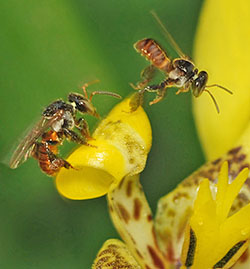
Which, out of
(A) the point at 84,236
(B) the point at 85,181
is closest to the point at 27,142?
(B) the point at 85,181

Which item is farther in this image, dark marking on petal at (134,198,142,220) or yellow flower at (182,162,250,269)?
dark marking on petal at (134,198,142,220)

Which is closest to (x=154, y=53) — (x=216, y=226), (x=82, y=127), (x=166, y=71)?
(x=166, y=71)

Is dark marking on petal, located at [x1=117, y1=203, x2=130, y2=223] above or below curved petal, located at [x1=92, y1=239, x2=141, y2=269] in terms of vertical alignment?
above

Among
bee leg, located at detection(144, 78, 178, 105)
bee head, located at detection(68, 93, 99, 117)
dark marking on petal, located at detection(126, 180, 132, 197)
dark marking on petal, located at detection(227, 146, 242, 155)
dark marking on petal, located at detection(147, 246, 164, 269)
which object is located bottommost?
dark marking on petal, located at detection(147, 246, 164, 269)

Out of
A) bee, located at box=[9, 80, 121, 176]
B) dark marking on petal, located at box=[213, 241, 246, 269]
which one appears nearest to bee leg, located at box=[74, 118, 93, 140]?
bee, located at box=[9, 80, 121, 176]

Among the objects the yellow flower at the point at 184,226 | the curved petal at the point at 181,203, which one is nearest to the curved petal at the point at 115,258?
the yellow flower at the point at 184,226

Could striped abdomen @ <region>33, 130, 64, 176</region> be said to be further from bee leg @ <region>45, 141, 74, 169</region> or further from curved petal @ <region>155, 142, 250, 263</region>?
curved petal @ <region>155, 142, 250, 263</region>

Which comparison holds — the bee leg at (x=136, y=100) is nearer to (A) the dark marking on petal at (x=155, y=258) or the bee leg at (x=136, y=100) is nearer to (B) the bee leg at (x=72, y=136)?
(B) the bee leg at (x=72, y=136)
